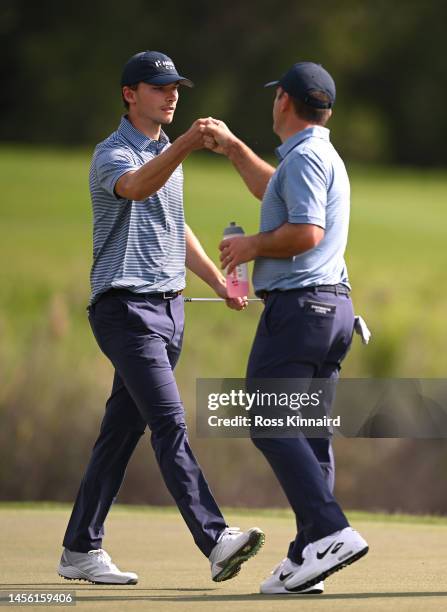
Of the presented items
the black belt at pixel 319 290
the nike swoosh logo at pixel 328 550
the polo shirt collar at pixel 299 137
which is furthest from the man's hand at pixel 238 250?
the nike swoosh logo at pixel 328 550

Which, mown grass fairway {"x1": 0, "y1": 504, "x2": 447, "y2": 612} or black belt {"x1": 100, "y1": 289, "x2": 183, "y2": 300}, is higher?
black belt {"x1": 100, "y1": 289, "x2": 183, "y2": 300}

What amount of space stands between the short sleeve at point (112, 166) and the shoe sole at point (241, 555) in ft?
4.30

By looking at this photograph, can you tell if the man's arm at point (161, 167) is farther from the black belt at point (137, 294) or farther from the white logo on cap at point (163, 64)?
the white logo on cap at point (163, 64)

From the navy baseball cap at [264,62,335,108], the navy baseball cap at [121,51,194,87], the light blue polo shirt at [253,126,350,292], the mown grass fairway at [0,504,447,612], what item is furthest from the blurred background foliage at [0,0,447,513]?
the navy baseball cap at [264,62,335,108]

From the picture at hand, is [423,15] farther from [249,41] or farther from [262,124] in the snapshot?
[262,124]

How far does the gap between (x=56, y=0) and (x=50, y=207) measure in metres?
16.7

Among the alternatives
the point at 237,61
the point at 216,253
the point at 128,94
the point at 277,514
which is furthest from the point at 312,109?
the point at 237,61

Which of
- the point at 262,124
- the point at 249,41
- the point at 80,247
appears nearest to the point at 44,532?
the point at 80,247

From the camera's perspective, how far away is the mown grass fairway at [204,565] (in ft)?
17.1

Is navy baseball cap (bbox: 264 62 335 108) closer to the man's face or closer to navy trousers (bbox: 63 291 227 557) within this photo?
the man's face

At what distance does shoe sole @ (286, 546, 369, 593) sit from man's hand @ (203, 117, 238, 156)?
147cm

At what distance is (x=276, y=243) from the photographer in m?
5.31

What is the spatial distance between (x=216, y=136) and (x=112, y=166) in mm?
450

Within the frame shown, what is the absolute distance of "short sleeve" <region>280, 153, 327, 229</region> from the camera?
17.3 ft
